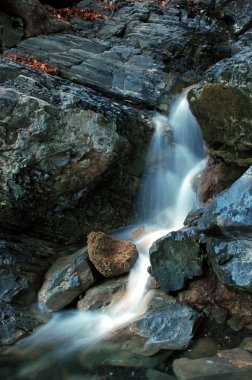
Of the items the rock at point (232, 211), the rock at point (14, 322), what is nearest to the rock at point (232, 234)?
the rock at point (232, 211)

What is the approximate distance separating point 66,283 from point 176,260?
1.78 meters

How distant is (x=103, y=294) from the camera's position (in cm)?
620

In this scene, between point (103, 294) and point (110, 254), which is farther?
point (110, 254)

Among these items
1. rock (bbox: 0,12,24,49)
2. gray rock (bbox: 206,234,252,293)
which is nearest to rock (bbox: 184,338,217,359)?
gray rock (bbox: 206,234,252,293)

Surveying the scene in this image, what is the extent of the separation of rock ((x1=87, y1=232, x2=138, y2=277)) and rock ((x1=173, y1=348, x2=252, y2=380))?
1.94 m

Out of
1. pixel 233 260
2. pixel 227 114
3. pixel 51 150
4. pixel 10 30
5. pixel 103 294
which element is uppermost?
pixel 10 30

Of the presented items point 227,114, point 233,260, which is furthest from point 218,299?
point 227,114

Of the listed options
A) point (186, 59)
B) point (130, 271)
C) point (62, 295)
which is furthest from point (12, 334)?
point (186, 59)

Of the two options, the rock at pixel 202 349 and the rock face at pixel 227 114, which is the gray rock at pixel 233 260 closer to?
→ the rock at pixel 202 349

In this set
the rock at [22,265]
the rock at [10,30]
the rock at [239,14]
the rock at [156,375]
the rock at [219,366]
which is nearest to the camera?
the rock at [219,366]

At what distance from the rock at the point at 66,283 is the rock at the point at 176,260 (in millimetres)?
1181

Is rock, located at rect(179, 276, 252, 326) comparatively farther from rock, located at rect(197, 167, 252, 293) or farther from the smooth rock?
the smooth rock

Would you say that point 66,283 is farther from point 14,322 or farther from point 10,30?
point 10,30

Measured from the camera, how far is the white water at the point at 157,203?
229 inches
